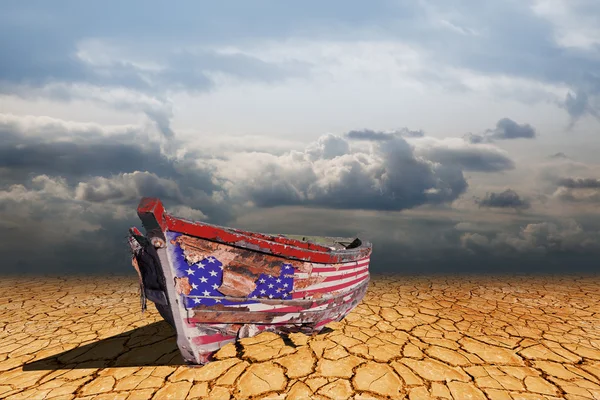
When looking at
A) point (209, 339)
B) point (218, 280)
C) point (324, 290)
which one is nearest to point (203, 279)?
point (218, 280)

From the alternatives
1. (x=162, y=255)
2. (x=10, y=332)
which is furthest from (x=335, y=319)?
(x=10, y=332)

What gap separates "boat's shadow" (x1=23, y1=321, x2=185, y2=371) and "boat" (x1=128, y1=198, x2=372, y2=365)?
0.72 metres

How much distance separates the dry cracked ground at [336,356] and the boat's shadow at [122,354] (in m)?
0.01

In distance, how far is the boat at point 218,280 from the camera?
2639mm

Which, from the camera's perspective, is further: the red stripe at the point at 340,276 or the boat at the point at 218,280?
the red stripe at the point at 340,276

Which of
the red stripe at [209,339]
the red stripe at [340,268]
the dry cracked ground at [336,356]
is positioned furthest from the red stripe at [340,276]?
the red stripe at [209,339]

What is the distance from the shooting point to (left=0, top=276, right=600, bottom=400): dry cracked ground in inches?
108

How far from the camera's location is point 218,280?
287 centimetres

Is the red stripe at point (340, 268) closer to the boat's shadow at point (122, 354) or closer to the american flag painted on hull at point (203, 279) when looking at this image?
the american flag painted on hull at point (203, 279)

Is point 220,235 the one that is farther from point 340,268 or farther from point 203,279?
point 340,268

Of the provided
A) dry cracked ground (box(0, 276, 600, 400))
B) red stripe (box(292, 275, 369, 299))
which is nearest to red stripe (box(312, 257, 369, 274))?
red stripe (box(292, 275, 369, 299))

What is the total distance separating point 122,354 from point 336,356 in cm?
276

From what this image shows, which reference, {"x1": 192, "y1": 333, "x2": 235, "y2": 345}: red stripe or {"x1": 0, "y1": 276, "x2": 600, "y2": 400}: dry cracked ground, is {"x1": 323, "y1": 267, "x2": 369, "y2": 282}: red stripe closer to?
{"x1": 0, "y1": 276, "x2": 600, "y2": 400}: dry cracked ground

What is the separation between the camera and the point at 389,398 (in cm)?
258
